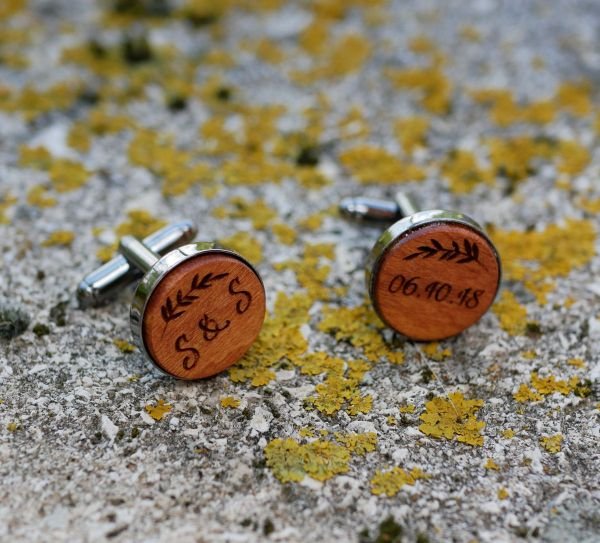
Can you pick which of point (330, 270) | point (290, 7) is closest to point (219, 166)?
point (330, 270)

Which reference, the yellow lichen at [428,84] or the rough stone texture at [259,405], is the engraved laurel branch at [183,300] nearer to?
the rough stone texture at [259,405]

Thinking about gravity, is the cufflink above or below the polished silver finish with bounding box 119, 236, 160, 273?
below

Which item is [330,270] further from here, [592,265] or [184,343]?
[592,265]

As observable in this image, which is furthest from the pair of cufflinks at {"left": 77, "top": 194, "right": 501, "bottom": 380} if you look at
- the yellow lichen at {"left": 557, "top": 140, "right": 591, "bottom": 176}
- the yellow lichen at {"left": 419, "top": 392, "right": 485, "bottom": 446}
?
the yellow lichen at {"left": 557, "top": 140, "right": 591, "bottom": 176}

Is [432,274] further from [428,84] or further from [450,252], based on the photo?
[428,84]

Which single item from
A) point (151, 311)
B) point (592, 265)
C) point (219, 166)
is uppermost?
point (151, 311)

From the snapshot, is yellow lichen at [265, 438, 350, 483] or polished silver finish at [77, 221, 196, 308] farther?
polished silver finish at [77, 221, 196, 308]

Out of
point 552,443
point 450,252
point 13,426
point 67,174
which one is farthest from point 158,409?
point 67,174

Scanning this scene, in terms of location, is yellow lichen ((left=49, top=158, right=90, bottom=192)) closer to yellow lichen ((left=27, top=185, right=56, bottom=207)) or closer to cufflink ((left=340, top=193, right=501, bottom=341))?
yellow lichen ((left=27, top=185, right=56, bottom=207))
